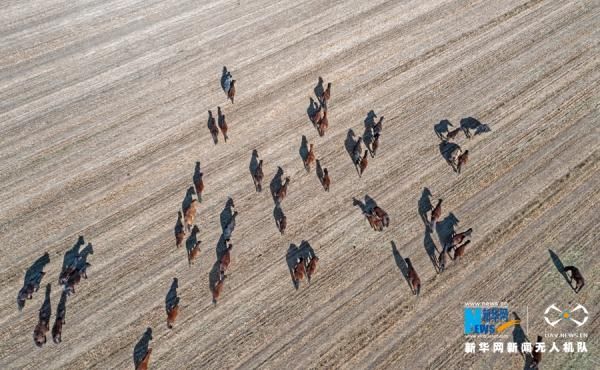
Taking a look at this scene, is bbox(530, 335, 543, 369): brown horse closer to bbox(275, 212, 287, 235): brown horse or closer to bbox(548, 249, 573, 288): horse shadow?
bbox(548, 249, 573, 288): horse shadow

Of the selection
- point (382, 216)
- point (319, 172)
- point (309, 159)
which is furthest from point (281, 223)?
point (382, 216)

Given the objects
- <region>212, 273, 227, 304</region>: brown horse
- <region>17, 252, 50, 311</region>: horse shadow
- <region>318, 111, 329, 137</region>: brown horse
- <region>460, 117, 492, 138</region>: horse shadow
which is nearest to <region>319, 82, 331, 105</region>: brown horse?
<region>318, 111, 329, 137</region>: brown horse

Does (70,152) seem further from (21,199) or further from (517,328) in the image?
(517,328)

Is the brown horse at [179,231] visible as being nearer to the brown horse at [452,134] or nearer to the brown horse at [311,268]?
the brown horse at [311,268]

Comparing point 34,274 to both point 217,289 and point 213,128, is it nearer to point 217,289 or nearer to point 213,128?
point 217,289

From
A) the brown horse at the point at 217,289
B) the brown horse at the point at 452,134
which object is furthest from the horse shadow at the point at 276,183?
the brown horse at the point at 452,134

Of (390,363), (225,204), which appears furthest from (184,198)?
(390,363)
